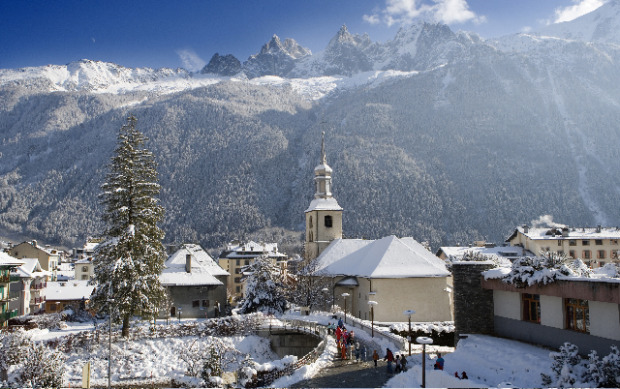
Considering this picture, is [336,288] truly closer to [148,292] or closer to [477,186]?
[148,292]

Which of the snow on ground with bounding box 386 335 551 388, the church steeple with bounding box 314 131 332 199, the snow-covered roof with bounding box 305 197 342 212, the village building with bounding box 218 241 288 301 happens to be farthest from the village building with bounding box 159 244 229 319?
the village building with bounding box 218 241 288 301

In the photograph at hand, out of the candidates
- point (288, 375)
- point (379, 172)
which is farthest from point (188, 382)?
point (379, 172)

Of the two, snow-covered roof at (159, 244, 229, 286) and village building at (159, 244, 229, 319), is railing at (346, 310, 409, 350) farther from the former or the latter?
snow-covered roof at (159, 244, 229, 286)

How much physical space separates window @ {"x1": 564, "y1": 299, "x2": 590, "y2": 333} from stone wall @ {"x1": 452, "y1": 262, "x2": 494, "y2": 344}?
17.5 feet

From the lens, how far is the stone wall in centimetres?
2573

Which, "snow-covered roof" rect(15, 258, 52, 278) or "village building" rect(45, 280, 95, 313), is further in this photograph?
"village building" rect(45, 280, 95, 313)

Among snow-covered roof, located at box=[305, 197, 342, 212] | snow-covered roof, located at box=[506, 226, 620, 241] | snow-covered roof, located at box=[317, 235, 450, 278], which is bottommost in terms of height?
snow-covered roof, located at box=[317, 235, 450, 278]

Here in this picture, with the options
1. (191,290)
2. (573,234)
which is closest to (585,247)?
(573,234)

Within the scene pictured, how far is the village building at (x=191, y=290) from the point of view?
52406 mm

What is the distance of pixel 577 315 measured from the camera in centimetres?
2005

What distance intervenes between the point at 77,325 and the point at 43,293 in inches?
850

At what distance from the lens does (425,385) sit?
18.8m

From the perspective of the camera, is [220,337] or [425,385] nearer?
[425,385]

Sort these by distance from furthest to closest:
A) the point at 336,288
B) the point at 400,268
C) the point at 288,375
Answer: the point at 336,288 < the point at 400,268 < the point at 288,375
